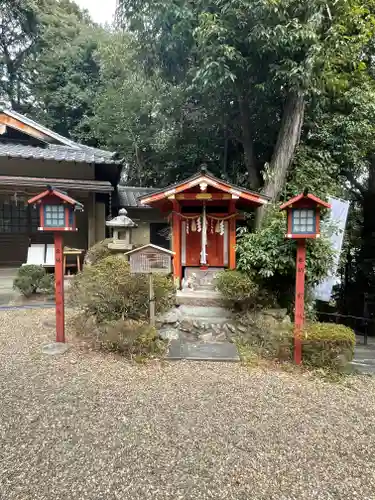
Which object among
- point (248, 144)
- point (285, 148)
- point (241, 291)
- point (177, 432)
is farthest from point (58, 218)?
point (248, 144)

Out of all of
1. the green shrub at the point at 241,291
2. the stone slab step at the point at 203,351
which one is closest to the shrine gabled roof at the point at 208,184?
the green shrub at the point at 241,291

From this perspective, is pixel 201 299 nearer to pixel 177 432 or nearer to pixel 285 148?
pixel 177 432

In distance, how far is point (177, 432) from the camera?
9.74ft

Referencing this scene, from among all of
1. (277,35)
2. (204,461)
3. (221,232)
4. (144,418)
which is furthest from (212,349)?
(277,35)

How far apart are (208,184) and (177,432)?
16.1 ft

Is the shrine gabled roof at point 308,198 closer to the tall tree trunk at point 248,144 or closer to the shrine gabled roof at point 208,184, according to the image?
the shrine gabled roof at point 208,184

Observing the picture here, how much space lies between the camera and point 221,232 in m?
A: 7.36

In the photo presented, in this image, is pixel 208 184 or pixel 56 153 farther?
pixel 56 153

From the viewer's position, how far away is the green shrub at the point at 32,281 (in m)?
7.53

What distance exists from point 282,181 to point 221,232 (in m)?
2.62

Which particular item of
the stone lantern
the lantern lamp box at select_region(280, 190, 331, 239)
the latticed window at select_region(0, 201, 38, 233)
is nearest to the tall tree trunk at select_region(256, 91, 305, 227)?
the lantern lamp box at select_region(280, 190, 331, 239)

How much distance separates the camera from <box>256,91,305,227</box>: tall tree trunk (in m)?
8.38

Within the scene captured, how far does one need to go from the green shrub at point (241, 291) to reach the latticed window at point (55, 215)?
3.10 m

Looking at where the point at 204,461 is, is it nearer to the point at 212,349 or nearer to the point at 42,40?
the point at 212,349
